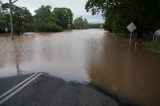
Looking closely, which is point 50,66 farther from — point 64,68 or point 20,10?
point 20,10

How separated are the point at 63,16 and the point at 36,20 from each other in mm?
34657

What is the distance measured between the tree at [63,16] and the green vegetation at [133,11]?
63.0 m

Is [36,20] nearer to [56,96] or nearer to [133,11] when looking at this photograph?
[133,11]

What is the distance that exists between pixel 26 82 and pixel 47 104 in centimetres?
265

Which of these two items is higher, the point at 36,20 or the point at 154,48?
the point at 36,20

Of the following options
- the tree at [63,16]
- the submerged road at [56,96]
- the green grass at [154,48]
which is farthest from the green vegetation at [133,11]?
the tree at [63,16]

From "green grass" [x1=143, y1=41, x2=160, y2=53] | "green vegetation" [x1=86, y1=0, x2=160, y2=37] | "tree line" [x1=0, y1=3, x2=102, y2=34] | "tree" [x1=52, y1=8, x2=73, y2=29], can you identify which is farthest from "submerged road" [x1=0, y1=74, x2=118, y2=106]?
"tree" [x1=52, y1=8, x2=73, y2=29]

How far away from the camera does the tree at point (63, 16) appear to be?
10459cm

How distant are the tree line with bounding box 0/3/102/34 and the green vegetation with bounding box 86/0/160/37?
62.6 feet

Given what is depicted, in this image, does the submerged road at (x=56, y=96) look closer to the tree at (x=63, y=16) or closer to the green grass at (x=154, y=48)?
the green grass at (x=154, y=48)

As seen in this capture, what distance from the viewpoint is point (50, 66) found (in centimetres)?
1330

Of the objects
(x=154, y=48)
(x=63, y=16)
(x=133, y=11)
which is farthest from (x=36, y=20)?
(x=154, y=48)

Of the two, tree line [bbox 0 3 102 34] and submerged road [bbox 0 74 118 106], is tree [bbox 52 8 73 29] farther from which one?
submerged road [bbox 0 74 118 106]

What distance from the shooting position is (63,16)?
107m
